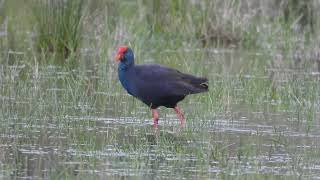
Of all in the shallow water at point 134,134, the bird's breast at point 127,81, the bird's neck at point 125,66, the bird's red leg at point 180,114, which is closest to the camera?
the shallow water at point 134,134

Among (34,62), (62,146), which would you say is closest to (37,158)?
(62,146)

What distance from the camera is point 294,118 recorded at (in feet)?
30.9

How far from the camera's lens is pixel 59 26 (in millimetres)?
12289

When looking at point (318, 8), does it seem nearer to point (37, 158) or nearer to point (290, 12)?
point (290, 12)

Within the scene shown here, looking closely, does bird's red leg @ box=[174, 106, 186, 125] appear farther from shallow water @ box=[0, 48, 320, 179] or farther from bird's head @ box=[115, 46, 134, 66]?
bird's head @ box=[115, 46, 134, 66]

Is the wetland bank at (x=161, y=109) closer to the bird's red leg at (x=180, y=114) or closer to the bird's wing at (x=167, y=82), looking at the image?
the bird's red leg at (x=180, y=114)

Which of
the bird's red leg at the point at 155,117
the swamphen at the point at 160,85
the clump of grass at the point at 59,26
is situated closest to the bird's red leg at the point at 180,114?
the swamphen at the point at 160,85

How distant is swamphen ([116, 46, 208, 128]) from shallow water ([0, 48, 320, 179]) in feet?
0.59

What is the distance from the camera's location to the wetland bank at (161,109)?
733 cm

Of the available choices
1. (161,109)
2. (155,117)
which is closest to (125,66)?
(155,117)

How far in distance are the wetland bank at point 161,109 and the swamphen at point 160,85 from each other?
20 centimetres

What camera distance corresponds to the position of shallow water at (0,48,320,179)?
23.3ft

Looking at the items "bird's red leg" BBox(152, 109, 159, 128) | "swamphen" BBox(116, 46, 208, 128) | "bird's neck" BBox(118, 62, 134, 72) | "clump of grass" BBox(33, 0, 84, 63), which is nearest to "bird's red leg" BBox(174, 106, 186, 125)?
"swamphen" BBox(116, 46, 208, 128)

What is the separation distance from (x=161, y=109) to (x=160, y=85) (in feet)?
3.46
